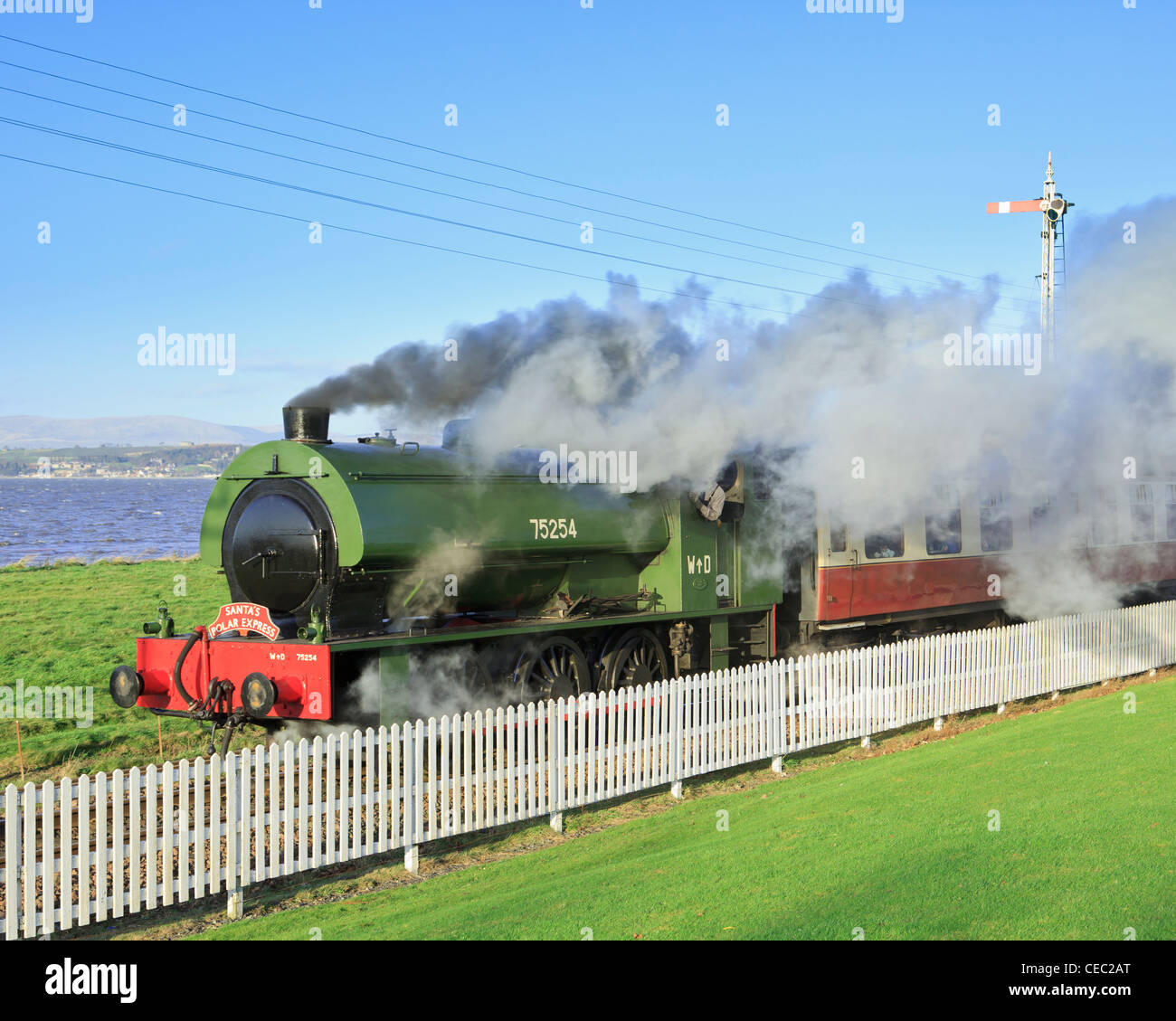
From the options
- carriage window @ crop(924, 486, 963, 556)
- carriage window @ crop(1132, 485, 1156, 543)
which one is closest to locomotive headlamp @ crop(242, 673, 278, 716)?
carriage window @ crop(924, 486, 963, 556)

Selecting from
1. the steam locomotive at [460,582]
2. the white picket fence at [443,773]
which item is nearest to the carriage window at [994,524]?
the white picket fence at [443,773]

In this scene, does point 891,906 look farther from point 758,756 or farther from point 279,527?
point 279,527

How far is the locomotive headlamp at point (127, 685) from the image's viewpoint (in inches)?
390

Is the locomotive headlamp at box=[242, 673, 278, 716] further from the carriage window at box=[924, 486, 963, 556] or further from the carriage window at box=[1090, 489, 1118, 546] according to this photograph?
the carriage window at box=[1090, 489, 1118, 546]

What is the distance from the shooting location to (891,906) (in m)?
5.68

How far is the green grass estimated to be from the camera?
5543 millimetres

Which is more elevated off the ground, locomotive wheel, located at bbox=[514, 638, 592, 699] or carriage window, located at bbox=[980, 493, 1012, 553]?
carriage window, located at bbox=[980, 493, 1012, 553]

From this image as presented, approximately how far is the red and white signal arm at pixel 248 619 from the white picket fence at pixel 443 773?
3.45 feet

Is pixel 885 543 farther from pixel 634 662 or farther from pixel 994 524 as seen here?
pixel 634 662

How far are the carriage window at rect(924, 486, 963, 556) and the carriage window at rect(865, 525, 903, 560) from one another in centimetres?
61

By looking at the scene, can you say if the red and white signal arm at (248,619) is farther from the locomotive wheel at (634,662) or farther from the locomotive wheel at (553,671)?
the locomotive wheel at (634,662)

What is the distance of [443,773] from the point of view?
8219 millimetres

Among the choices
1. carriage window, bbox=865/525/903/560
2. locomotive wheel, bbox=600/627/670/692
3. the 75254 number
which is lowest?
locomotive wheel, bbox=600/627/670/692
